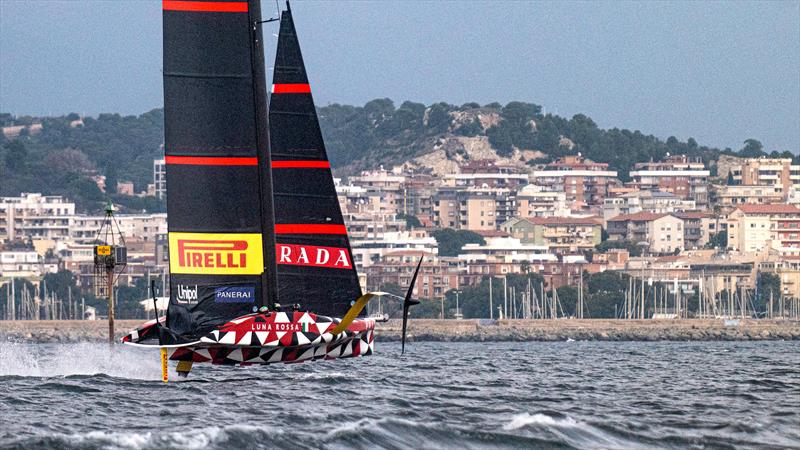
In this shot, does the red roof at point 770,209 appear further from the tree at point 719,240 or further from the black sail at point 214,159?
the black sail at point 214,159

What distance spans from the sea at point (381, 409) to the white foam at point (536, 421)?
2cm

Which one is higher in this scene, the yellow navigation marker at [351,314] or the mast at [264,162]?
the mast at [264,162]

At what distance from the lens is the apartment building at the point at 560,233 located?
144250 mm

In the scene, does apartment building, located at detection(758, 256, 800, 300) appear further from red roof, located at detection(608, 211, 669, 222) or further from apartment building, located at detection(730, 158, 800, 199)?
apartment building, located at detection(730, 158, 800, 199)

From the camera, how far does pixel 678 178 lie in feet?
590

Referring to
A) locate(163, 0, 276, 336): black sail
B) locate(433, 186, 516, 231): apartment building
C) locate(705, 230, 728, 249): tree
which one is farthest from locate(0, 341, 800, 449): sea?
locate(433, 186, 516, 231): apartment building

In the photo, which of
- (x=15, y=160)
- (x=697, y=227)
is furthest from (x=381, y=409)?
(x=15, y=160)

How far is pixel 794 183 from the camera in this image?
178 meters

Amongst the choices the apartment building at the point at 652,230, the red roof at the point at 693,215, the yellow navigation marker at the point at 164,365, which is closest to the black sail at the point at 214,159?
the yellow navigation marker at the point at 164,365

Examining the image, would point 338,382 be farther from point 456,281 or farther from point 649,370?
point 456,281

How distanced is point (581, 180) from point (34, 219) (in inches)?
2347

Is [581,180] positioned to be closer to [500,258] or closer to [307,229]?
[500,258]

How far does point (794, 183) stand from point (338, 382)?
159 metres

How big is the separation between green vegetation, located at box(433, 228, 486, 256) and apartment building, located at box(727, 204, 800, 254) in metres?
20.3
